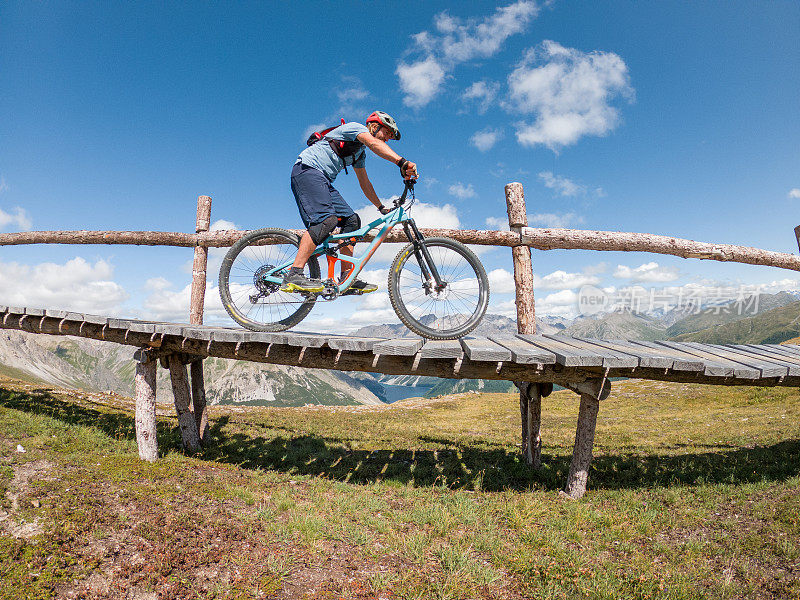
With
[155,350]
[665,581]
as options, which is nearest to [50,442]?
[155,350]

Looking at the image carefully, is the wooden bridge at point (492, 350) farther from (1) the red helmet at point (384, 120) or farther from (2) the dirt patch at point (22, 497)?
(1) the red helmet at point (384, 120)

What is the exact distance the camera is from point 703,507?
679 cm

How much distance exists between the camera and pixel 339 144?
258 inches

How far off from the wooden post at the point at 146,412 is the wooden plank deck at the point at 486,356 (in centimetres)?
61

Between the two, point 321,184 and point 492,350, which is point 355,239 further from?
point 492,350

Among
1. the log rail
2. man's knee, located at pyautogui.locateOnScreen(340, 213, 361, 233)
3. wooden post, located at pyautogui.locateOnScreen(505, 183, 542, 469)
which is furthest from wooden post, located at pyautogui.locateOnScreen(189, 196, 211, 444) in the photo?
wooden post, located at pyautogui.locateOnScreen(505, 183, 542, 469)

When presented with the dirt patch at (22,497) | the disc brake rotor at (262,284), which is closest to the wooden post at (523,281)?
the disc brake rotor at (262,284)

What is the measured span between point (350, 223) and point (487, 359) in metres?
3.27

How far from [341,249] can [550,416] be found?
16910 millimetres

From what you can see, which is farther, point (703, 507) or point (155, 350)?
point (155, 350)

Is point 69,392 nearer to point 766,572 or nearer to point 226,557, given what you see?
point 226,557

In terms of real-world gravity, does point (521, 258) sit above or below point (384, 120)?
below

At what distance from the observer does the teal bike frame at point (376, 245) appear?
6.39m

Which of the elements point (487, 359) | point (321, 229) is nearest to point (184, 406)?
point (321, 229)
